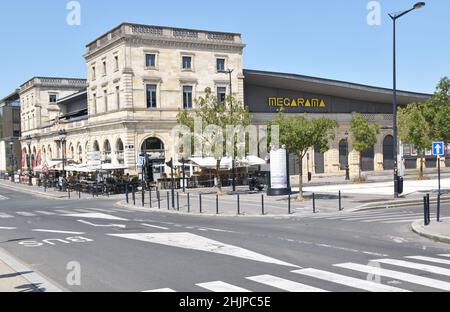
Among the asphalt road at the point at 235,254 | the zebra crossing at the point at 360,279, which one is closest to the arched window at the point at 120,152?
the asphalt road at the point at 235,254

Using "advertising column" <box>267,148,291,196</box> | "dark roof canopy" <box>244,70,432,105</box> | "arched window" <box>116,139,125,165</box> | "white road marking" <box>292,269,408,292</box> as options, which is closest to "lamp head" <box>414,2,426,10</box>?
"advertising column" <box>267,148,291,196</box>

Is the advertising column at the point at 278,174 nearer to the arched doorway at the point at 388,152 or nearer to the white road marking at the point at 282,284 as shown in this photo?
the white road marking at the point at 282,284

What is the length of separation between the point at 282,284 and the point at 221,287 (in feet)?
3.49

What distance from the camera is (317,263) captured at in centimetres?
1116

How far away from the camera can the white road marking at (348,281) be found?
864cm

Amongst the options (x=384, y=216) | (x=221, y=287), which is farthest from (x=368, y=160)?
(x=221, y=287)

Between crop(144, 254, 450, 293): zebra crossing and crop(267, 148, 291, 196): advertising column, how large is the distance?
21.5m

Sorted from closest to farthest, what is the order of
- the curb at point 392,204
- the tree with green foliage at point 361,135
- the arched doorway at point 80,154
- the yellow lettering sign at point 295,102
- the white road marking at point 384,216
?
the white road marking at point 384,216 → the curb at point 392,204 → the tree with green foliage at point 361,135 → the yellow lettering sign at point 295,102 → the arched doorway at point 80,154

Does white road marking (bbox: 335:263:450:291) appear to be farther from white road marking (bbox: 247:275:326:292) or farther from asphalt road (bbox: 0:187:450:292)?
white road marking (bbox: 247:275:326:292)

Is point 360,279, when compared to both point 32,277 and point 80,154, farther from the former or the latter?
point 80,154

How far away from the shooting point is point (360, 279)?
944 centimetres

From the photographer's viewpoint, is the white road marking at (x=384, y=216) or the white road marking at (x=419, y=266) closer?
the white road marking at (x=419, y=266)

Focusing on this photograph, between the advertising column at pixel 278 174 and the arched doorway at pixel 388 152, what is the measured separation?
36359mm

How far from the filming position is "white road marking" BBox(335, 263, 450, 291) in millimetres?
8891
